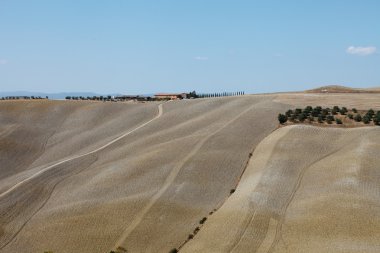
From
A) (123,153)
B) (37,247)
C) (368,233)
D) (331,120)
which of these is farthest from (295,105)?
(37,247)

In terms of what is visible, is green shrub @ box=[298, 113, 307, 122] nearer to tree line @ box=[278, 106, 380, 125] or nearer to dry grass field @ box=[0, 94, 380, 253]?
tree line @ box=[278, 106, 380, 125]

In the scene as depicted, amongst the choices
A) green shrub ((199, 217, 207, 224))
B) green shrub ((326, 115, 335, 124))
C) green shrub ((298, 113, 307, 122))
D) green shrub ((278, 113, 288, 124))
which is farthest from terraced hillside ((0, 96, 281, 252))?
green shrub ((326, 115, 335, 124))

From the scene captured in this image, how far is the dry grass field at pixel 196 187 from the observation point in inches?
1900

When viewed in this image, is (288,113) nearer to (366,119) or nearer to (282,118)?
(282,118)

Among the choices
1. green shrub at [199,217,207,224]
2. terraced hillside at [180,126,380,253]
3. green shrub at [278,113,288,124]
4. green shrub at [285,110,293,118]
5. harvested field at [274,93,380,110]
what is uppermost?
harvested field at [274,93,380,110]

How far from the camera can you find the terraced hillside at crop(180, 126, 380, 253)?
1781 inches

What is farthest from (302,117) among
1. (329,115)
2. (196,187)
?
(196,187)

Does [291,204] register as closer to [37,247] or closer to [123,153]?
[37,247]

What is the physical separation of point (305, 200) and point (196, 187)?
42.3 ft

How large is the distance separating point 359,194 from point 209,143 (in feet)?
86.5

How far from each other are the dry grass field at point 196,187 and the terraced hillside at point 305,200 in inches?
4.5

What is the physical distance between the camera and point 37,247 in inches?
1982

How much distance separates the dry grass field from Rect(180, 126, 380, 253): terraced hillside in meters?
0.11

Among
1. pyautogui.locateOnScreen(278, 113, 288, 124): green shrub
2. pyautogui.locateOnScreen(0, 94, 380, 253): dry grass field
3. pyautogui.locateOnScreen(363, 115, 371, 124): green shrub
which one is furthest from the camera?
pyautogui.locateOnScreen(278, 113, 288, 124): green shrub
